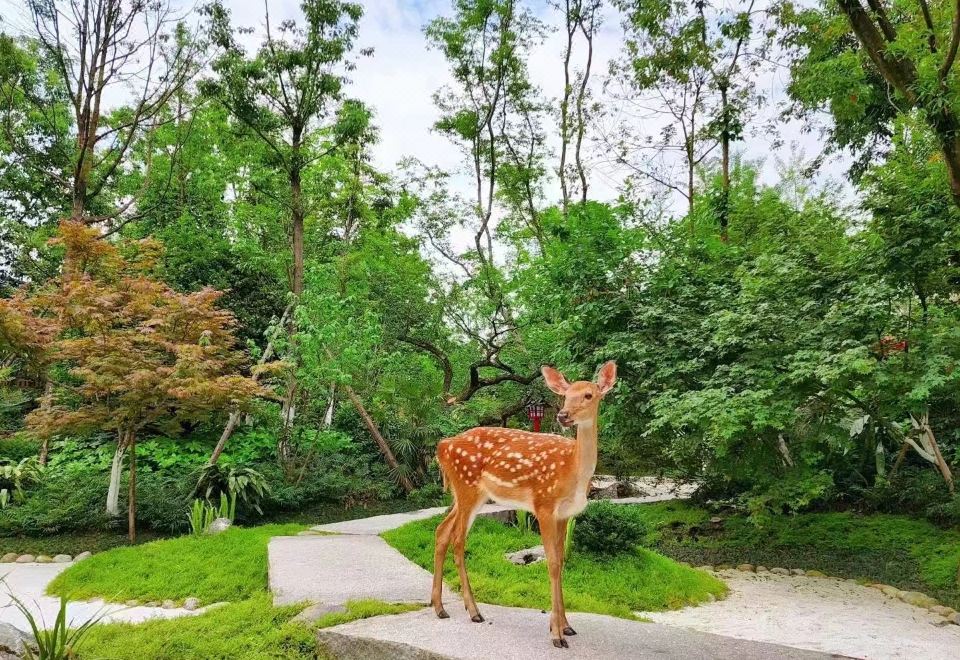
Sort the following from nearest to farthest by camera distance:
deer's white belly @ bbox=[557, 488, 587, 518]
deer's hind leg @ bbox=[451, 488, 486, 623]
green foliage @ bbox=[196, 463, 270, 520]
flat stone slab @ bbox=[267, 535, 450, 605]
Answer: deer's white belly @ bbox=[557, 488, 587, 518] → deer's hind leg @ bbox=[451, 488, 486, 623] → flat stone slab @ bbox=[267, 535, 450, 605] → green foliage @ bbox=[196, 463, 270, 520]

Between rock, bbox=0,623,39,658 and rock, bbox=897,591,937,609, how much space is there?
714 cm

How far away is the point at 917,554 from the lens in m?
6.93

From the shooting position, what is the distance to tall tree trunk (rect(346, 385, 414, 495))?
10586 mm

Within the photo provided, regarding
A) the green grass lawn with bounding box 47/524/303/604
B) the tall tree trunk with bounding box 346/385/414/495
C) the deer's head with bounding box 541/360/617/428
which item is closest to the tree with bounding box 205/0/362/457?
the tall tree trunk with bounding box 346/385/414/495

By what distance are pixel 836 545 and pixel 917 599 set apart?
1.83 meters

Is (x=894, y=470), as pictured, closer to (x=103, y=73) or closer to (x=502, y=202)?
(x=502, y=202)

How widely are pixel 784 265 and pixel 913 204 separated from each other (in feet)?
3.64

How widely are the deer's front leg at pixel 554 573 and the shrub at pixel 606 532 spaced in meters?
3.09

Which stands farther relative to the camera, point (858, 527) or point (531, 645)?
point (858, 527)

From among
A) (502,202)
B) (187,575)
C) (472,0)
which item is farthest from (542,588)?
(472,0)

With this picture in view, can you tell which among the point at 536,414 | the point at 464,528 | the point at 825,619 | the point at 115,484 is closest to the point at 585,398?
the point at 464,528

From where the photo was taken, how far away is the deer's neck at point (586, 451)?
9.52ft

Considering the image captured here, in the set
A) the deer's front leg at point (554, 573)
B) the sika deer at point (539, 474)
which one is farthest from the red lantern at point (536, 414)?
the deer's front leg at point (554, 573)

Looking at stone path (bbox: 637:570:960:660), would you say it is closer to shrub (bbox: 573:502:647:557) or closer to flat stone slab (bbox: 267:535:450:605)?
shrub (bbox: 573:502:647:557)
